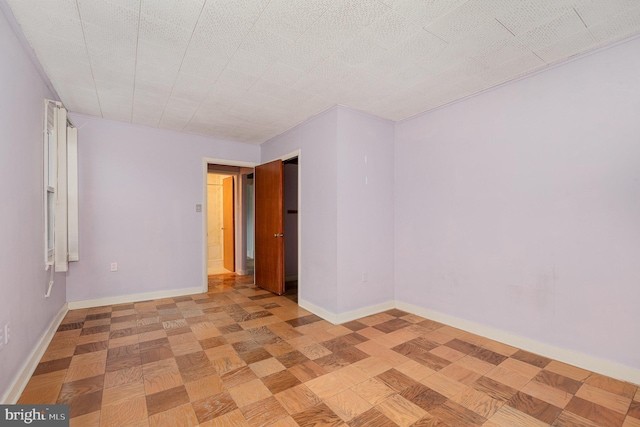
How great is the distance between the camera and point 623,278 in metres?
2.29

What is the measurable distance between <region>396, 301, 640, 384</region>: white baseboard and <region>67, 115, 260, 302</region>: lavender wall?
3.80 metres

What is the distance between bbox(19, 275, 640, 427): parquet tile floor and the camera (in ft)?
6.22

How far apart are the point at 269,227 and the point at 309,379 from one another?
9.47ft

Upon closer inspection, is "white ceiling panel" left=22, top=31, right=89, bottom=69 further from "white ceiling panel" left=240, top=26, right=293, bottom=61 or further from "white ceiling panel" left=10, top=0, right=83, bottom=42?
"white ceiling panel" left=240, top=26, right=293, bottom=61

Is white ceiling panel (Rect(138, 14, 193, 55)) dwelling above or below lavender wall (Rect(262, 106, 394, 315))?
above

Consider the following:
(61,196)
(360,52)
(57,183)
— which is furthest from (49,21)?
(360,52)

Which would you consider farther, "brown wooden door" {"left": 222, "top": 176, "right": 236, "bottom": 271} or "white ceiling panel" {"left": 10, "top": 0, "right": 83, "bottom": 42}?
"brown wooden door" {"left": 222, "top": 176, "right": 236, "bottom": 271}

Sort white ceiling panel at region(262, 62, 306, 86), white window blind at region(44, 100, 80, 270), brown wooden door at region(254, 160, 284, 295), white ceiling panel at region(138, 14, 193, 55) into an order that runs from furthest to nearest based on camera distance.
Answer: brown wooden door at region(254, 160, 284, 295), white window blind at region(44, 100, 80, 270), white ceiling panel at region(262, 62, 306, 86), white ceiling panel at region(138, 14, 193, 55)

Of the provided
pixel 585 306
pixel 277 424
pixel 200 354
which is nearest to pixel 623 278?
pixel 585 306

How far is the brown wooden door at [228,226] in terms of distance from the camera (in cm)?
665

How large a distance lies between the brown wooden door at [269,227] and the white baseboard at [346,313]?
2.67ft

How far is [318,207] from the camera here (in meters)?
3.91

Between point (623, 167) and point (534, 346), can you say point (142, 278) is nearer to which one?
point (534, 346)

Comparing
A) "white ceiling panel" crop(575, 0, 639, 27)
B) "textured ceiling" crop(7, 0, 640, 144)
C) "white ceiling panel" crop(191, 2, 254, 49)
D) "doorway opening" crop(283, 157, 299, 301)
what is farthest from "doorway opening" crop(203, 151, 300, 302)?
"white ceiling panel" crop(575, 0, 639, 27)
